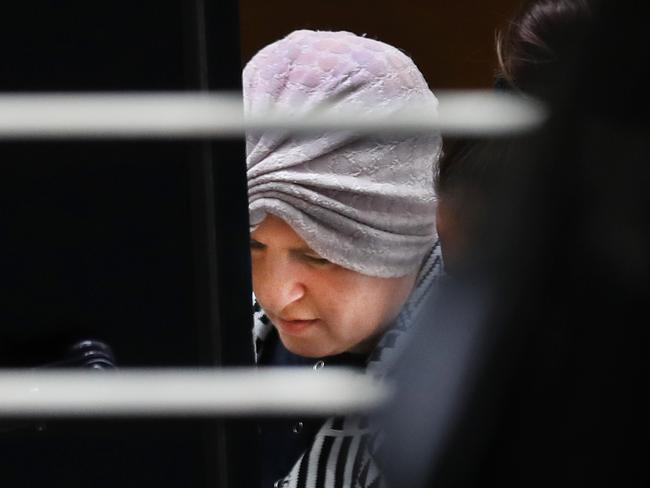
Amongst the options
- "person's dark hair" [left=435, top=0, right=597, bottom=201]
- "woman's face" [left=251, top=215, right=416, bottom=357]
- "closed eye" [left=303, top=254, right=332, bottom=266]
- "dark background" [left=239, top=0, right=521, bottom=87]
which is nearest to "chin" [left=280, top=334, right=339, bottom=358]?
"woman's face" [left=251, top=215, right=416, bottom=357]

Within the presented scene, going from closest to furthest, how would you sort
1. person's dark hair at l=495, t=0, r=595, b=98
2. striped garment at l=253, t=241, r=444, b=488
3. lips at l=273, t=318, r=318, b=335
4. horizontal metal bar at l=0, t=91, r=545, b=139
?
person's dark hair at l=495, t=0, r=595, b=98 < striped garment at l=253, t=241, r=444, b=488 < horizontal metal bar at l=0, t=91, r=545, b=139 < lips at l=273, t=318, r=318, b=335

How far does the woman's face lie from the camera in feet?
5.34

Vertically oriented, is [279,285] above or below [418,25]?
below

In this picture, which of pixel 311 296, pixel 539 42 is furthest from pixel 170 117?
pixel 539 42

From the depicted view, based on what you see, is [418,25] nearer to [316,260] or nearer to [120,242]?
[316,260]

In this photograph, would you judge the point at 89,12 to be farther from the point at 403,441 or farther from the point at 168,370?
the point at 403,441

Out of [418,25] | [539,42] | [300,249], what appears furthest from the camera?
[300,249]

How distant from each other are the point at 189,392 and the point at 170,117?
38cm

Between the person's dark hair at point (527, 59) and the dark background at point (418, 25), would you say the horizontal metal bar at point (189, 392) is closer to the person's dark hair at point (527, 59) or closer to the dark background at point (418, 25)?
the person's dark hair at point (527, 59)

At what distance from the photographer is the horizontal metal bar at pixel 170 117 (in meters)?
1.55

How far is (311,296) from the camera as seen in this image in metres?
1.66

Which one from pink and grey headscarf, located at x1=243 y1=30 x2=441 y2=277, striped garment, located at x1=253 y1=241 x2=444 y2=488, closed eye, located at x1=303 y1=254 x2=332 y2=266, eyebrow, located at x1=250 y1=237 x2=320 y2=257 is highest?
pink and grey headscarf, located at x1=243 y1=30 x2=441 y2=277

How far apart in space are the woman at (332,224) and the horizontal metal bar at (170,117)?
0.05 feet

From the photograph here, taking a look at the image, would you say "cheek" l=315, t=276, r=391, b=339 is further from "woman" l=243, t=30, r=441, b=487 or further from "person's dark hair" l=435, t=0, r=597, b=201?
"person's dark hair" l=435, t=0, r=597, b=201
